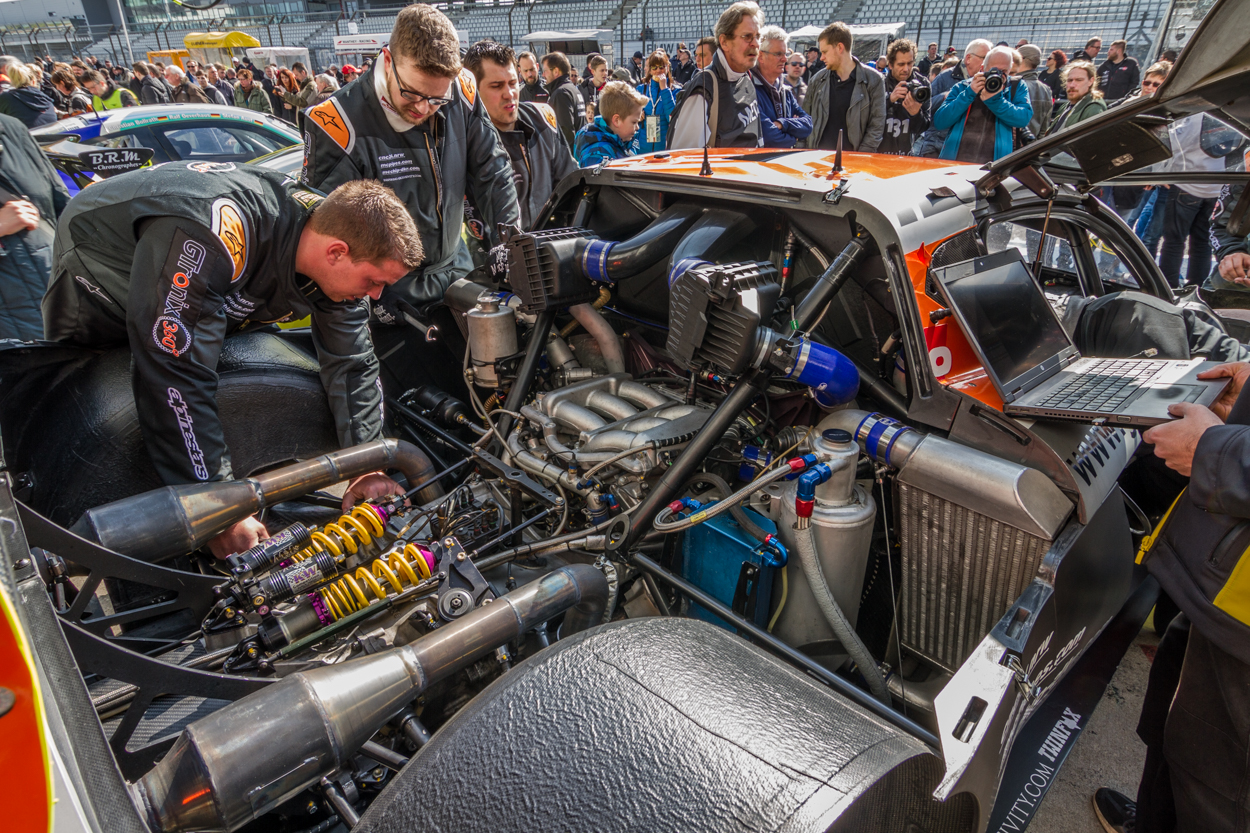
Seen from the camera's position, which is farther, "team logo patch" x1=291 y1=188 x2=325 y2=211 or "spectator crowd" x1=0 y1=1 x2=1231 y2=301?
"spectator crowd" x1=0 y1=1 x2=1231 y2=301

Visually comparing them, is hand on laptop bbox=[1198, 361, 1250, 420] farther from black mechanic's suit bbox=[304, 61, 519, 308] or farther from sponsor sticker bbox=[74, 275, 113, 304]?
sponsor sticker bbox=[74, 275, 113, 304]

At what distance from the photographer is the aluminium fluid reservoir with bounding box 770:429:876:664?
166 cm

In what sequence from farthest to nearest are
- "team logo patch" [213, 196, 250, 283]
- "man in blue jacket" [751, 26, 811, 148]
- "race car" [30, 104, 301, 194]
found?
"race car" [30, 104, 301, 194]
"man in blue jacket" [751, 26, 811, 148]
"team logo patch" [213, 196, 250, 283]

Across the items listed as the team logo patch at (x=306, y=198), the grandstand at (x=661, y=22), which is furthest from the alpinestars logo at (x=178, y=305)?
the grandstand at (x=661, y=22)

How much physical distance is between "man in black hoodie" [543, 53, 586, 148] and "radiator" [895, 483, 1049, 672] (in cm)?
511

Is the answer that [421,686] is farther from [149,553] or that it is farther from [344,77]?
[344,77]

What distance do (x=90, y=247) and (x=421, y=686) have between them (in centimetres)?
179

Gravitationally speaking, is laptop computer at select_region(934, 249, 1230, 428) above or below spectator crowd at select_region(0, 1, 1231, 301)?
below

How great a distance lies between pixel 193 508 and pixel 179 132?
5485 mm

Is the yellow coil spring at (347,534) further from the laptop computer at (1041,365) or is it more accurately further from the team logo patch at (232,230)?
the laptop computer at (1041,365)

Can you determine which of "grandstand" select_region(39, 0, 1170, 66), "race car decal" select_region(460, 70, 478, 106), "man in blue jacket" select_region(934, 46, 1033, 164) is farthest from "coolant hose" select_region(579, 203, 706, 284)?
"grandstand" select_region(39, 0, 1170, 66)

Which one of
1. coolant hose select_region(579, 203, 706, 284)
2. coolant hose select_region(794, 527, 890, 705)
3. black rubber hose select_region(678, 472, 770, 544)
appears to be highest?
coolant hose select_region(579, 203, 706, 284)

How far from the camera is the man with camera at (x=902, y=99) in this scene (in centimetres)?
622

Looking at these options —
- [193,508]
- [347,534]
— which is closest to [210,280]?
[193,508]
